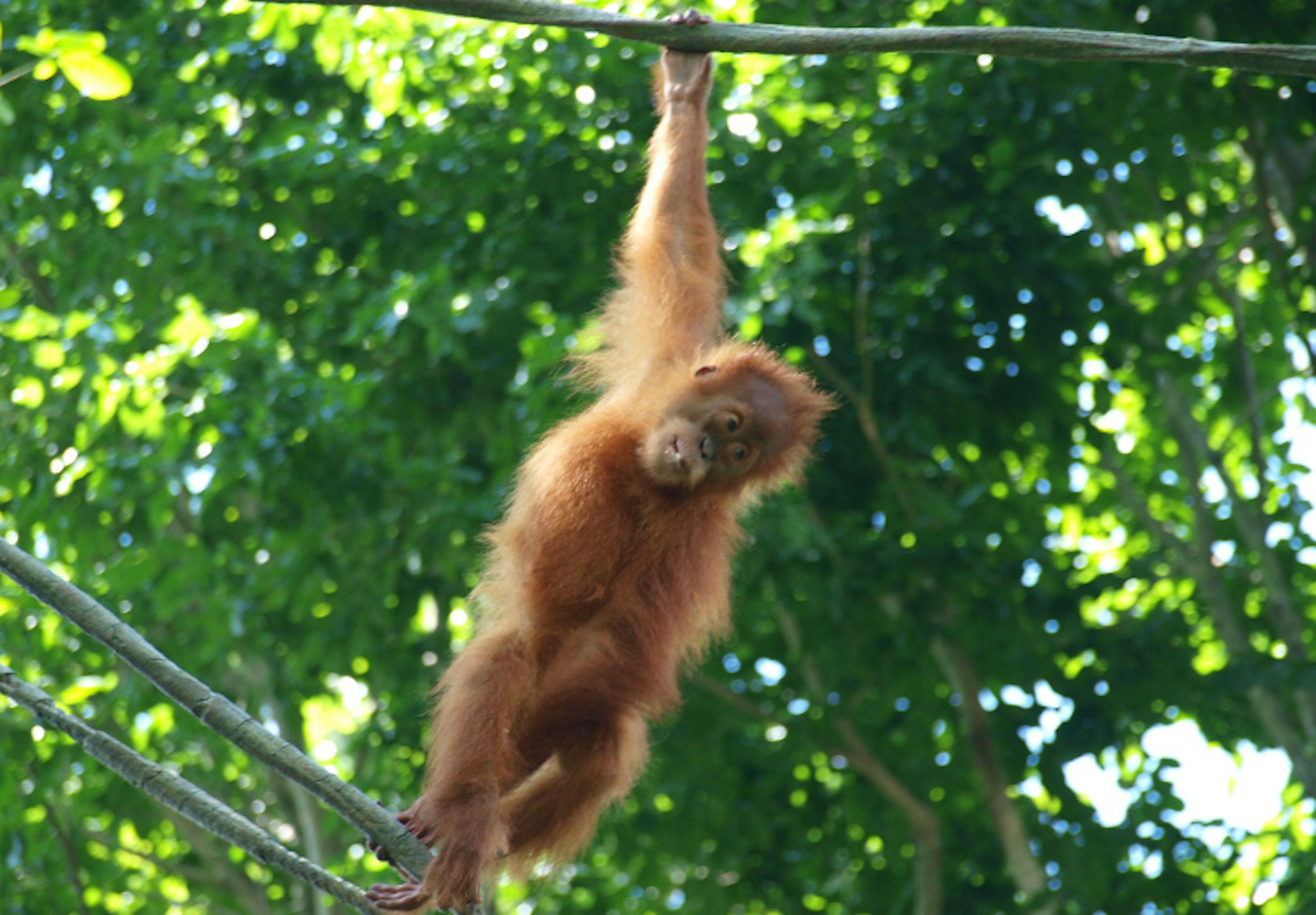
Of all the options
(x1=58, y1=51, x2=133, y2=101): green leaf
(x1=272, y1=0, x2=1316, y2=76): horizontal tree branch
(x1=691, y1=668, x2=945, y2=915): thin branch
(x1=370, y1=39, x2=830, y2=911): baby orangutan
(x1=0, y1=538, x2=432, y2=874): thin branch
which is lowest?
(x1=691, y1=668, x2=945, y2=915): thin branch

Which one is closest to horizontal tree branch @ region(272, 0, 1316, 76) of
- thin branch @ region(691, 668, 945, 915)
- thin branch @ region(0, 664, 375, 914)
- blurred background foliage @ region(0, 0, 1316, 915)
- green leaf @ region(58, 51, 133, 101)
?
green leaf @ region(58, 51, 133, 101)

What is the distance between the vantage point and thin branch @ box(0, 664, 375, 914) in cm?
279

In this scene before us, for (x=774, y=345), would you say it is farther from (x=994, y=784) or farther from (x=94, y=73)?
(x=94, y=73)

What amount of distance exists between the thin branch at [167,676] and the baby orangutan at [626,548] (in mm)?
450

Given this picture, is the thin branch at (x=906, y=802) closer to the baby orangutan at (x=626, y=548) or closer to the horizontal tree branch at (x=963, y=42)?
the baby orangutan at (x=626, y=548)

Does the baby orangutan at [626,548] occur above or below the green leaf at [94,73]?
below

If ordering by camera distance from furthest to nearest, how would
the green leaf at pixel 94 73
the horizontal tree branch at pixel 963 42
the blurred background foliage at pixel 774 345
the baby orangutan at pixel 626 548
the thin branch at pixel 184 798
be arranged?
1. the blurred background foliage at pixel 774 345
2. the baby orangutan at pixel 626 548
3. the green leaf at pixel 94 73
4. the horizontal tree branch at pixel 963 42
5. the thin branch at pixel 184 798

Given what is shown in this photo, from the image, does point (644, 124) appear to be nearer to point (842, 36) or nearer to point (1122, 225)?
point (1122, 225)

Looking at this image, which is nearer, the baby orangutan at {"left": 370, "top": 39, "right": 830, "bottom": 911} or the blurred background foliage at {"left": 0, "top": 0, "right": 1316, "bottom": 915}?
the baby orangutan at {"left": 370, "top": 39, "right": 830, "bottom": 911}

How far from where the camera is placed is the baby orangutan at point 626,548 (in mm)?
3615

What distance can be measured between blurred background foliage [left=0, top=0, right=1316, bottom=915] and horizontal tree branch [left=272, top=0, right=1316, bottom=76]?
2362mm

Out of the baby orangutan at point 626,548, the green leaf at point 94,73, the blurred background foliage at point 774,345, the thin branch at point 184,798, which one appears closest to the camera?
the thin branch at point 184,798

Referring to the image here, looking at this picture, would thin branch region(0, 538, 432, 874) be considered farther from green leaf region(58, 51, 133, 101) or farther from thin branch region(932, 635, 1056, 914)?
thin branch region(932, 635, 1056, 914)

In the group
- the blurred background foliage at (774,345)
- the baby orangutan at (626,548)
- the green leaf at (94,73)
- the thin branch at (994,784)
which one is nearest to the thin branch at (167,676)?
the baby orangutan at (626,548)
